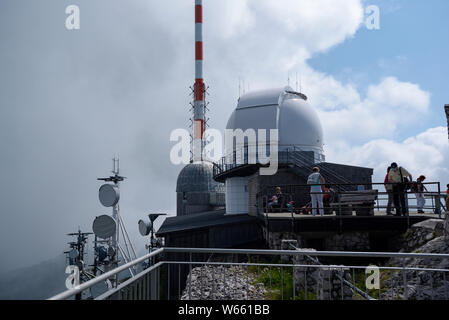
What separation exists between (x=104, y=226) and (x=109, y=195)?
1.52 m

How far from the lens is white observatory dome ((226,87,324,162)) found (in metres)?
25.7

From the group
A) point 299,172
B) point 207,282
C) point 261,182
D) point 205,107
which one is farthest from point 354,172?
point 205,107

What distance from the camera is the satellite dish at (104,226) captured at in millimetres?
16984

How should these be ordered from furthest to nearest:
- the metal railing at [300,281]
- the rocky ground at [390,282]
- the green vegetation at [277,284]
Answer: the green vegetation at [277,284]
the rocky ground at [390,282]
the metal railing at [300,281]

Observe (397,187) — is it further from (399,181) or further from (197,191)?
(197,191)

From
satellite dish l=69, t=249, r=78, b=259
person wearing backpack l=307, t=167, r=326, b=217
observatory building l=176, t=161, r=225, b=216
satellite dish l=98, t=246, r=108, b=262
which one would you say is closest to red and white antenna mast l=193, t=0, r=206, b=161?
observatory building l=176, t=161, r=225, b=216

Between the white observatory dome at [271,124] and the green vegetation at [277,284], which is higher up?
the white observatory dome at [271,124]

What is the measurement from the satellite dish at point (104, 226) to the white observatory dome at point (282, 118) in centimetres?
1273

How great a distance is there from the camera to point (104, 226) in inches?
675

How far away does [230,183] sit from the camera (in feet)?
86.9

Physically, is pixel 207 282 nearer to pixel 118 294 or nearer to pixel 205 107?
pixel 118 294

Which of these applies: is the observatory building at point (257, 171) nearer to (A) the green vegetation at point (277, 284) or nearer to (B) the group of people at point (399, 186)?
(B) the group of people at point (399, 186)

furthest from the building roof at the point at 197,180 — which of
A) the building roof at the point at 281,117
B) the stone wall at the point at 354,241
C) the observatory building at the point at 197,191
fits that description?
the stone wall at the point at 354,241

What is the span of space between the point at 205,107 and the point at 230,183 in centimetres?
2521
